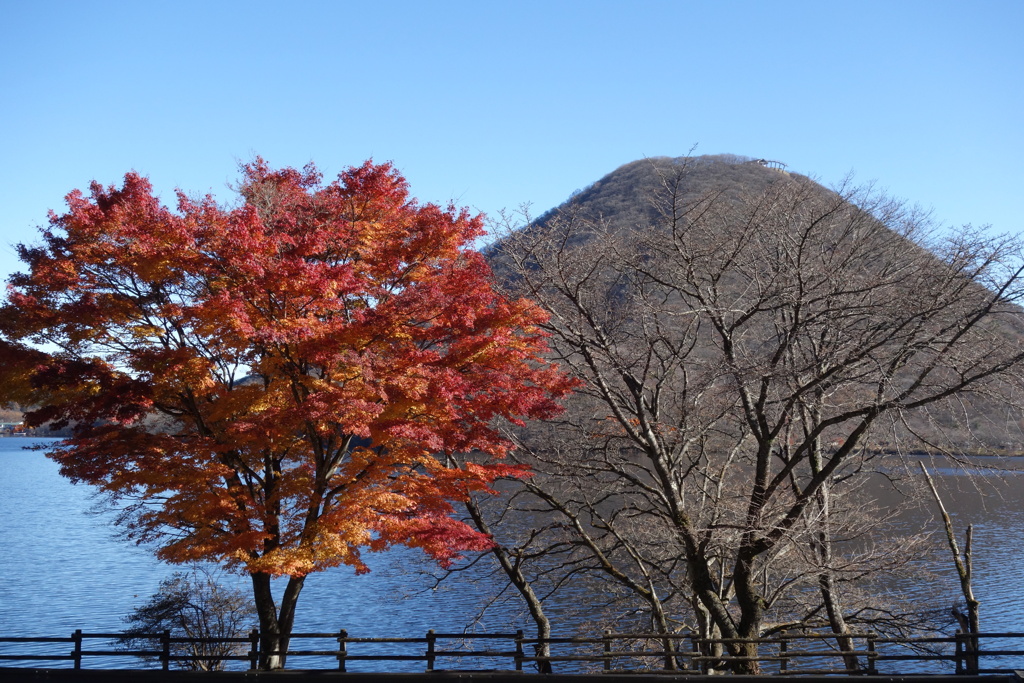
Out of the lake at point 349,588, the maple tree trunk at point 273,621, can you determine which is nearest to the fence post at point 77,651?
the lake at point 349,588

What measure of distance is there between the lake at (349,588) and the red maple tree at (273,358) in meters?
5.04

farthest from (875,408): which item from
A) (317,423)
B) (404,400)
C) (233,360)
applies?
(233,360)

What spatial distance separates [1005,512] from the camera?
39.8 metres

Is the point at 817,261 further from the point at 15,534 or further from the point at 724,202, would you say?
the point at 15,534

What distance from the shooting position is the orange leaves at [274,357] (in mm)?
11828

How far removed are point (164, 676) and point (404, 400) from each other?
19.4 ft

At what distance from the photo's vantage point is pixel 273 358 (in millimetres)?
12203

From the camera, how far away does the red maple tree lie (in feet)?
38.8

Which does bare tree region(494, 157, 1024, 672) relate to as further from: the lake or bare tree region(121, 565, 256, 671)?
bare tree region(121, 565, 256, 671)

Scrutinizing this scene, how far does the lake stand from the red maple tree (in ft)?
16.5

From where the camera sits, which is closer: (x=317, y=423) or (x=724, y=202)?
(x=317, y=423)

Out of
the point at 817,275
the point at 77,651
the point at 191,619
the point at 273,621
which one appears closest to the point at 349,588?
the point at 191,619

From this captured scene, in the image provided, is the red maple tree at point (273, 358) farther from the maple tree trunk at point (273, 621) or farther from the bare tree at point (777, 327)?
the bare tree at point (777, 327)

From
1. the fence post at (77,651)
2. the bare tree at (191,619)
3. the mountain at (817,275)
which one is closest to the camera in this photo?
the mountain at (817,275)
